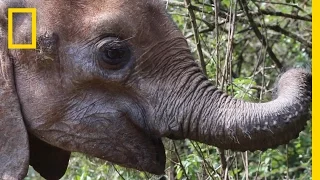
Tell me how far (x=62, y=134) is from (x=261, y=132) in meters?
0.90

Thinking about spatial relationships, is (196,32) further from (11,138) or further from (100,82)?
(11,138)

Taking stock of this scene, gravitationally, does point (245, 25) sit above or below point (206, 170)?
above

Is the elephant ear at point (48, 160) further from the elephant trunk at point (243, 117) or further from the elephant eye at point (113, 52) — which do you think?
the elephant trunk at point (243, 117)

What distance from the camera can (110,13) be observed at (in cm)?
411

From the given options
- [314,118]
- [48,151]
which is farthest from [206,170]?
[314,118]

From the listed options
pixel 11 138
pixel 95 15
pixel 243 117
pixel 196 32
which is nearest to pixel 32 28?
pixel 95 15

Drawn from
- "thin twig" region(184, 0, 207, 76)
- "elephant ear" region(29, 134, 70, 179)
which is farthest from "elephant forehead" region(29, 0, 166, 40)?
"thin twig" region(184, 0, 207, 76)

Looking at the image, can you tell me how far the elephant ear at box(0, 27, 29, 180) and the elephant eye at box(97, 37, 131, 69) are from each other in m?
0.41

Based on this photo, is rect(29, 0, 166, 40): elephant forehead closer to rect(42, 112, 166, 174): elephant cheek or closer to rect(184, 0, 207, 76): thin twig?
rect(42, 112, 166, 174): elephant cheek

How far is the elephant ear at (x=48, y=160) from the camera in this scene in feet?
14.7

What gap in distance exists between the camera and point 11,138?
163 inches

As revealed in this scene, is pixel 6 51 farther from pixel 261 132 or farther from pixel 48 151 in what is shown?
pixel 261 132

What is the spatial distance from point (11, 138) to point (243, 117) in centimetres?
98

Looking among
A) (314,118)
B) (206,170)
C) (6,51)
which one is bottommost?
(206,170)
